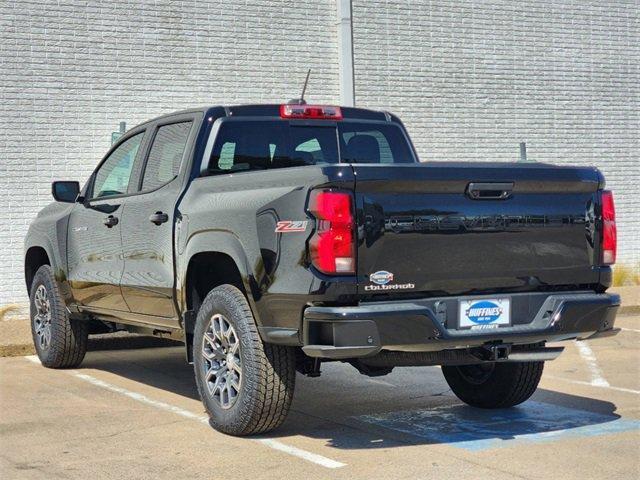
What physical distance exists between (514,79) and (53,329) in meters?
10.5

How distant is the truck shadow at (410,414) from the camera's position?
6559 millimetres

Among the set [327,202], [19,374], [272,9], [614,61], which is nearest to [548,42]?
[614,61]

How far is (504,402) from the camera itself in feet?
24.6

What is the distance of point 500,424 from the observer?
700 centimetres

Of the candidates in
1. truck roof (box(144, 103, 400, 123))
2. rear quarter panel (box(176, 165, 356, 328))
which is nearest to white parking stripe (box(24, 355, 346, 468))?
rear quarter panel (box(176, 165, 356, 328))

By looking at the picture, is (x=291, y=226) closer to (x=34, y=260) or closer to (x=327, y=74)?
(x=34, y=260)

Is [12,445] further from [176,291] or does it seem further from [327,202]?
[327,202]

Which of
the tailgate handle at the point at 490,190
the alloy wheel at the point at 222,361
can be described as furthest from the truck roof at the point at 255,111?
the tailgate handle at the point at 490,190

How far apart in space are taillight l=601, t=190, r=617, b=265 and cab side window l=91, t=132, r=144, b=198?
3578 mm

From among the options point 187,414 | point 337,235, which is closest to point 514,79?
point 187,414

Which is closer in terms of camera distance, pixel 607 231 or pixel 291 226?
pixel 291 226

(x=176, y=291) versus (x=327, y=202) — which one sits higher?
(x=327, y=202)

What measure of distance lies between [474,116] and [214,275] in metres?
10.9

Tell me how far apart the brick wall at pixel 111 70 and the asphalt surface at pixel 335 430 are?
497cm
